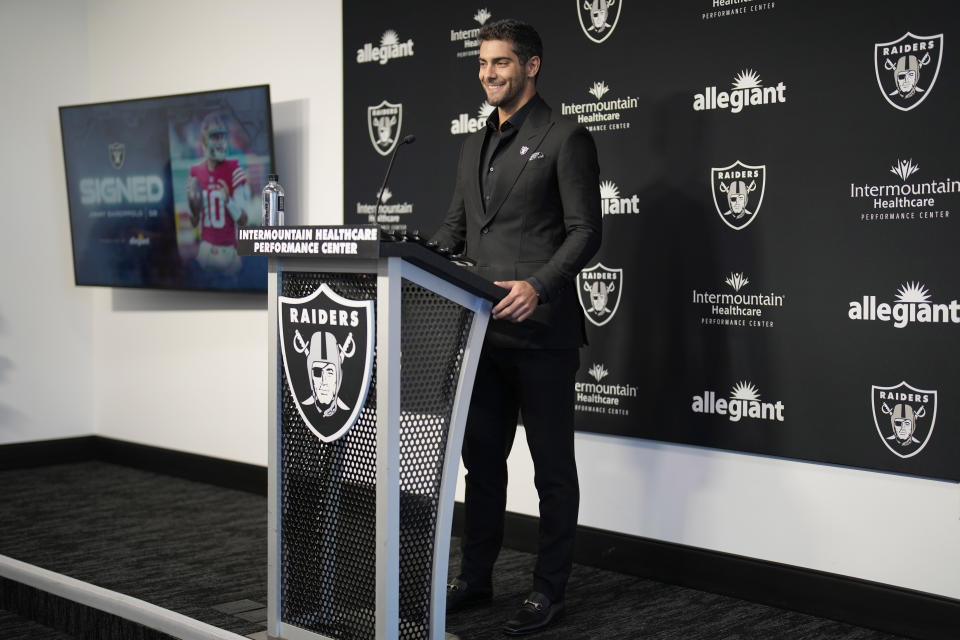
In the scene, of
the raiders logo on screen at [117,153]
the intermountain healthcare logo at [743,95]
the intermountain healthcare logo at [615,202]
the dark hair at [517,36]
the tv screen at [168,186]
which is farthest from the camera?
the raiders logo on screen at [117,153]

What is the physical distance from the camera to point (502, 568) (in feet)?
12.1

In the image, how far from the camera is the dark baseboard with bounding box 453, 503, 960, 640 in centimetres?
296

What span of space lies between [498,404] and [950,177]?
1463 millimetres

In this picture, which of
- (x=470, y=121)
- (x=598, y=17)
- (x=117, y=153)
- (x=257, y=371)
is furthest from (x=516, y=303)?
(x=117, y=153)

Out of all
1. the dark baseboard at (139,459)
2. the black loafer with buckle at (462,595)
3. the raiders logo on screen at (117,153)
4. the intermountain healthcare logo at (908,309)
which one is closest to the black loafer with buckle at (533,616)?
the black loafer with buckle at (462,595)

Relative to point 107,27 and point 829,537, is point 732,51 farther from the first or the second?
point 107,27

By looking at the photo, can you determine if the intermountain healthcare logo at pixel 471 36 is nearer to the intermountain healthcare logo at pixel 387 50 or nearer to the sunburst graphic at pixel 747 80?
the intermountain healthcare logo at pixel 387 50

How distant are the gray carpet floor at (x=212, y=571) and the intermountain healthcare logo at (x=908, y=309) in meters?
0.94

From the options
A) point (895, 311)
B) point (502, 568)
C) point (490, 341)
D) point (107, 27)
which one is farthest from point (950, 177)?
point (107, 27)

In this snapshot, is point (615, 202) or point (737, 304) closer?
point (737, 304)

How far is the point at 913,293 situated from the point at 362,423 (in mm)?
1702

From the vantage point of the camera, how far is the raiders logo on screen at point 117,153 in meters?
5.36

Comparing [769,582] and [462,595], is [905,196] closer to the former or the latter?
[769,582]

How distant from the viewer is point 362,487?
238 centimetres
